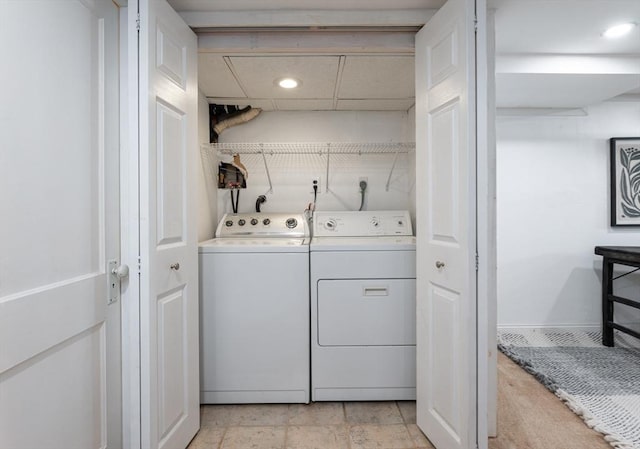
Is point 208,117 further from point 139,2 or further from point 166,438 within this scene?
point 166,438

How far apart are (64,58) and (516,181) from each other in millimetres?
3345

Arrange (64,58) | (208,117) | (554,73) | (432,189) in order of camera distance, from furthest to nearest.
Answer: (208,117) → (554,73) → (432,189) → (64,58)

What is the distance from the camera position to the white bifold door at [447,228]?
1.37 m

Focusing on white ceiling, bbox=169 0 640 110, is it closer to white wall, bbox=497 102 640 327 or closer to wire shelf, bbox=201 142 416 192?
wire shelf, bbox=201 142 416 192

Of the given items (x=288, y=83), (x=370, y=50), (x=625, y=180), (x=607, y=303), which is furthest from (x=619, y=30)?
(x=607, y=303)

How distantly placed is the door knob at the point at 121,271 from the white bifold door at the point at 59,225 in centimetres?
2

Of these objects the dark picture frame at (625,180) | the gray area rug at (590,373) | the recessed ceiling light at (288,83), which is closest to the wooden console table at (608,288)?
the gray area rug at (590,373)

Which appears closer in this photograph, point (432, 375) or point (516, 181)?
point (432, 375)

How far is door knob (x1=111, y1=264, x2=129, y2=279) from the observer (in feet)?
4.20

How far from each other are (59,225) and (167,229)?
42 centimetres

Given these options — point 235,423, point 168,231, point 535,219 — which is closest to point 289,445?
point 235,423

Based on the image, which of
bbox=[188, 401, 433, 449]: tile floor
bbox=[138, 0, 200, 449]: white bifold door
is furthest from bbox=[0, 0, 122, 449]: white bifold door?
bbox=[188, 401, 433, 449]: tile floor

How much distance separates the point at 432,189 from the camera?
1.62 metres

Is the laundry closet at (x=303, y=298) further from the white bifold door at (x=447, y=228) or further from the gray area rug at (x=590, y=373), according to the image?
the gray area rug at (x=590, y=373)
